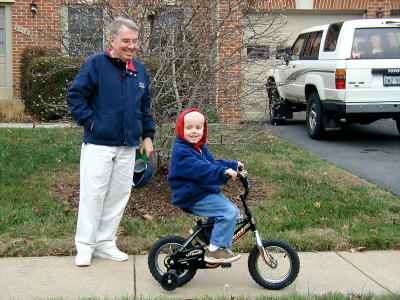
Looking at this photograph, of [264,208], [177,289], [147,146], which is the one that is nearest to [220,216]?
[177,289]

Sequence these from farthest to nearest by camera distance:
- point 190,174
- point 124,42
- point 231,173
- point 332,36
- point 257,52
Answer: point 332,36
point 257,52
point 124,42
point 190,174
point 231,173

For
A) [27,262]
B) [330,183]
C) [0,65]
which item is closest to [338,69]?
[330,183]

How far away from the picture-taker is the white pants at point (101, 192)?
15.3 ft

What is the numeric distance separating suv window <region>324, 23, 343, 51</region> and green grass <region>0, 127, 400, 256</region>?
2733mm

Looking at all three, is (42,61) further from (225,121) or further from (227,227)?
(227,227)

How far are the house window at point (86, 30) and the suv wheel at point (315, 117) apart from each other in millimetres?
5216

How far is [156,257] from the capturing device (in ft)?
14.1

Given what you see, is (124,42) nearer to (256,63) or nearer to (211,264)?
(211,264)

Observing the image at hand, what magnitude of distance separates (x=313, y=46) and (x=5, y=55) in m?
7.14

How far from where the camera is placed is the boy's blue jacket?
4551 mm

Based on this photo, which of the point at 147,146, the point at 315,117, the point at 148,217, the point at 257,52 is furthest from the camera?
the point at 315,117

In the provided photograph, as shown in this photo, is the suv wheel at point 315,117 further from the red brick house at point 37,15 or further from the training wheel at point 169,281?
the training wheel at point 169,281

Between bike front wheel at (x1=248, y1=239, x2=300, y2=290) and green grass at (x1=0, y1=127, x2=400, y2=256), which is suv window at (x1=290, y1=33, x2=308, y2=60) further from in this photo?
bike front wheel at (x1=248, y1=239, x2=300, y2=290)

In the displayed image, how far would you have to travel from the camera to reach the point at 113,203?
487cm
